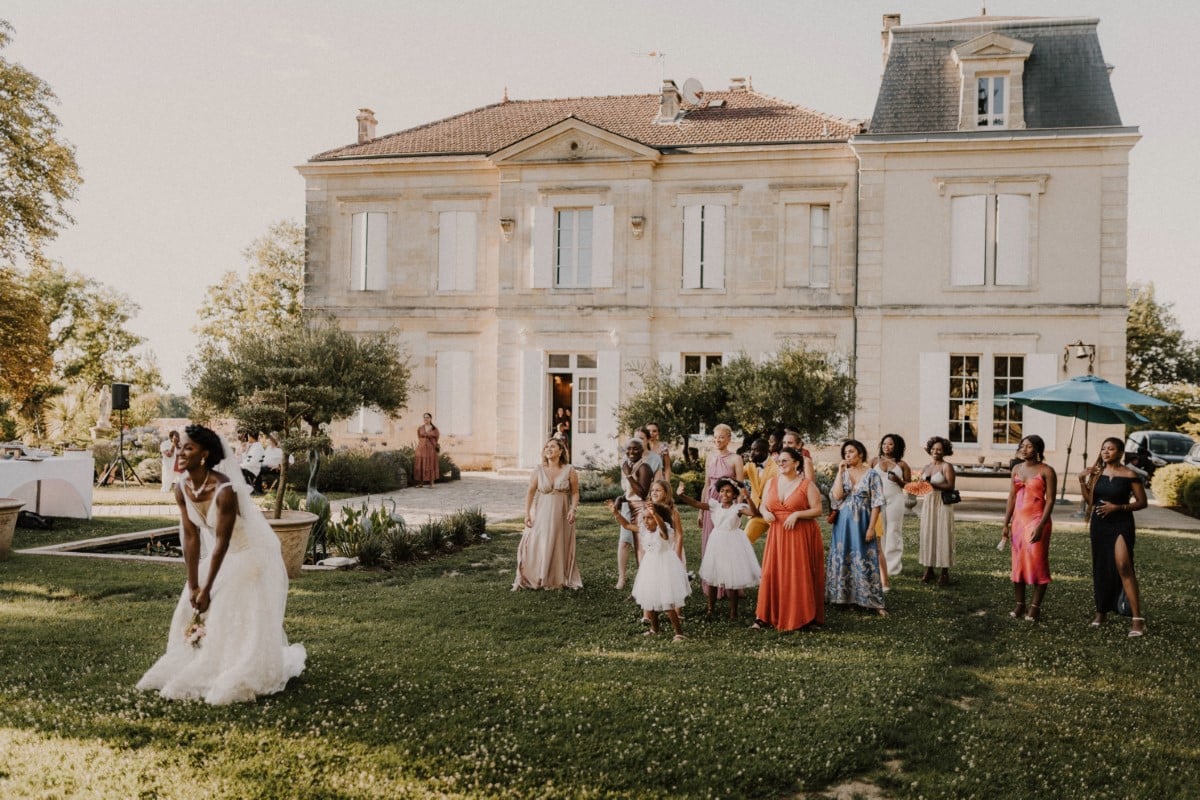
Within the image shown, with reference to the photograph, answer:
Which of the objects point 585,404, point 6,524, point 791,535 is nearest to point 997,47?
point 585,404

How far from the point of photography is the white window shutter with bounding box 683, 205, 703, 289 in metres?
22.3

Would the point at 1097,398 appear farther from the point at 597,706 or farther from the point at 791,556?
the point at 597,706

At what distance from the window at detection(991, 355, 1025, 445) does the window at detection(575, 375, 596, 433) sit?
9060 mm

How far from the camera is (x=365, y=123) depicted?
25.6 m

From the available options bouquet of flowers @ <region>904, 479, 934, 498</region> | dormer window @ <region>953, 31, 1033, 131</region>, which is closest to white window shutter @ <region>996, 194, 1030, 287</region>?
dormer window @ <region>953, 31, 1033, 131</region>

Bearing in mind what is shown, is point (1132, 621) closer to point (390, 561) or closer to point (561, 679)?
point (561, 679)

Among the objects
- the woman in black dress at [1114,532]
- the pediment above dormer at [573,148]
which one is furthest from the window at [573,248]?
the woman in black dress at [1114,532]

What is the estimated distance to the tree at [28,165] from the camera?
2091 cm

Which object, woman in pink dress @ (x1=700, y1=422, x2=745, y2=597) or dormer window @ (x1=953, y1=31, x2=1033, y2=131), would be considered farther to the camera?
dormer window @ (x1=953, y1=31, x2=1033, y2=131)

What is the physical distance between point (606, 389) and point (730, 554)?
14652 mm

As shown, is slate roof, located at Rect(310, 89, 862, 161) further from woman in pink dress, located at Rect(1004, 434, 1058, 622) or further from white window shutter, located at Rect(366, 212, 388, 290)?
woman in pink dress, located at Rect(1004, 434, 1058, 622)

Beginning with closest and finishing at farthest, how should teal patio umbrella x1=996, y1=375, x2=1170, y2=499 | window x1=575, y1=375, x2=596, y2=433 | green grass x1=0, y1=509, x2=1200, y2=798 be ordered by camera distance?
green grass x1=0, y1=509, x2=1200, y2=798 → teal patio umbrella x1=996, y1=375, x2=1170, y2=499 → window x1=575, y1=375, x2=596, y2=433

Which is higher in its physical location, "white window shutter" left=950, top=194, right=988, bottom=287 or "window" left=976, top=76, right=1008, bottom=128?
"window" left=976, top=76, right=1008, bottom=128

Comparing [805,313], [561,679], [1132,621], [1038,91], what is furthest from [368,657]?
[1038,91]
